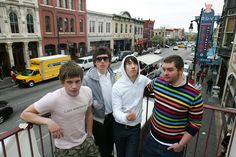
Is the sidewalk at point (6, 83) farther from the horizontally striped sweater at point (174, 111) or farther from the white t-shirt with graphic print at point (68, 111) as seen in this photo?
the horizontally striped sweater at point (174, 111)

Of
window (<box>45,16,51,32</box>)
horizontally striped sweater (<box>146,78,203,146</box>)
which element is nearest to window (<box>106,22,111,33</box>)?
window (<box>45,16,51,32</box>)

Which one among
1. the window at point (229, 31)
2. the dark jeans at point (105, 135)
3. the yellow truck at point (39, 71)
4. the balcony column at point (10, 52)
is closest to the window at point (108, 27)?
the yellow truck at point (39, 71)

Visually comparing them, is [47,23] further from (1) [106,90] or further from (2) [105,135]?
(2) [105,135]

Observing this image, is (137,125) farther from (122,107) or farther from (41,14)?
(41,14)

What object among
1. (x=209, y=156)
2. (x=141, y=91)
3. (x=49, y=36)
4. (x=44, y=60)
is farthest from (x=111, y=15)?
(x=141, y=91)

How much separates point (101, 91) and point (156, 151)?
4.03 feet

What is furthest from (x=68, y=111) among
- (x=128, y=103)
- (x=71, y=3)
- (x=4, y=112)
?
(x=71, y=3)

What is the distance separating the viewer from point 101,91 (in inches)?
106

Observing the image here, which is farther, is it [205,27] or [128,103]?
[205,27]

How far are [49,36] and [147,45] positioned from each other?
40.7 m

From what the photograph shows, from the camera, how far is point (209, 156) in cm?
705

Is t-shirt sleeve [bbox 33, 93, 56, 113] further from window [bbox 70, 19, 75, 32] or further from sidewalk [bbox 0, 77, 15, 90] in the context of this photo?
window [bbox 70, 19, 75, 32]

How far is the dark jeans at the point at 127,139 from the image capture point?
103 inches

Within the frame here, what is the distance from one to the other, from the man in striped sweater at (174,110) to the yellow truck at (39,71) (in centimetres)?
1516
